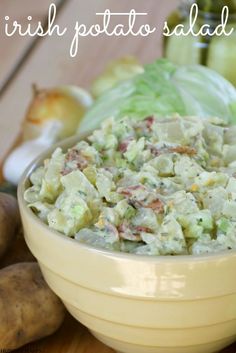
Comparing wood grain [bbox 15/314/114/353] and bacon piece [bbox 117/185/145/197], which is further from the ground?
bacon piece [bbox 117/185/145/197]

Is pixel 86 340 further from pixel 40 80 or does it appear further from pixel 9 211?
pixel 40 80

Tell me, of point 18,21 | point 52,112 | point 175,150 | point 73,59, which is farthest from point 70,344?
point 18,21

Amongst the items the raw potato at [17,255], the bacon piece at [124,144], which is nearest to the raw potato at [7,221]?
the raw potato at [17,255]

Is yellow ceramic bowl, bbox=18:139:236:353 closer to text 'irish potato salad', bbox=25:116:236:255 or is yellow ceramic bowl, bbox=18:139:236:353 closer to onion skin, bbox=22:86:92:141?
text 'irish potato salad', bbox=25:116:236:255

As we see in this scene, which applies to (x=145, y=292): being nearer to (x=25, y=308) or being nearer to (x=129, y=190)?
(x=129, y=190)

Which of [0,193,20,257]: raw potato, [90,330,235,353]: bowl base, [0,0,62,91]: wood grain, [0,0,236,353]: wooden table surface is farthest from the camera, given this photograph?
[0,0,62,91]: wood grain

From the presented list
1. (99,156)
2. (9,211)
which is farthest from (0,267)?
(99,156)

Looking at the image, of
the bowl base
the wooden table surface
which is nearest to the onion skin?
the wooden table surface
